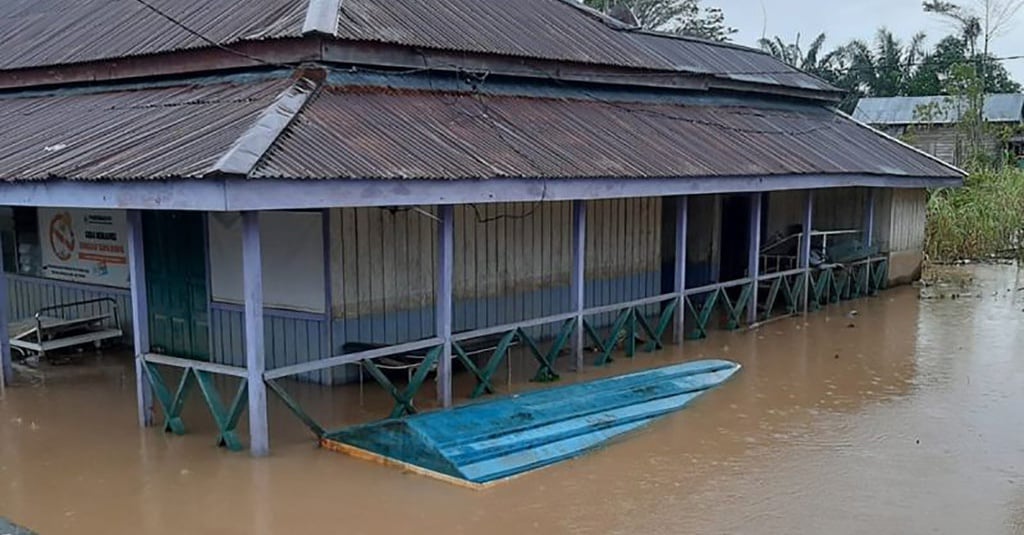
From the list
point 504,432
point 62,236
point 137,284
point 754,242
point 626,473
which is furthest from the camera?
point 754,242

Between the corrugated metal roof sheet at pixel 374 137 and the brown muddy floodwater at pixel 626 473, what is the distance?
2.50 meters

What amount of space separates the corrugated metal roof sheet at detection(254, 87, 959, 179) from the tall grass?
6.94 meters

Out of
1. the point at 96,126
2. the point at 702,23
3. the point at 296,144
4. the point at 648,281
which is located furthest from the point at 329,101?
the point at 702,23

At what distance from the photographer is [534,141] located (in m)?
10.1

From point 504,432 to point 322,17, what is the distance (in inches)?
185

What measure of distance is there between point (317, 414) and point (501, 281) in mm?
3368

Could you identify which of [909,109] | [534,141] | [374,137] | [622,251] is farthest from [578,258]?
[909,109]

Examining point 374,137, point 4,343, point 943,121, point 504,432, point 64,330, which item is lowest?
point 504,432

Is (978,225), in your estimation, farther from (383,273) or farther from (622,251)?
(383,273)

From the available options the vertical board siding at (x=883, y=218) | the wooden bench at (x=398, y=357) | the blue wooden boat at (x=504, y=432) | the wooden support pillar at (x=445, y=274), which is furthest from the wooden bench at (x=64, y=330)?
the vertical board siding at (x=883, y=218)

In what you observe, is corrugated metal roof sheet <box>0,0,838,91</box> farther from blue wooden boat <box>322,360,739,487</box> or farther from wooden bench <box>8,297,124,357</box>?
blue wooden boat <box>322,360,739,487</box>

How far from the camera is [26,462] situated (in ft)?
25.2

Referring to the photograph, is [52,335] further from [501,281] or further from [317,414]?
[501,281]

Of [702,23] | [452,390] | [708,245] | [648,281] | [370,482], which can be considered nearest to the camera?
[370,482]
